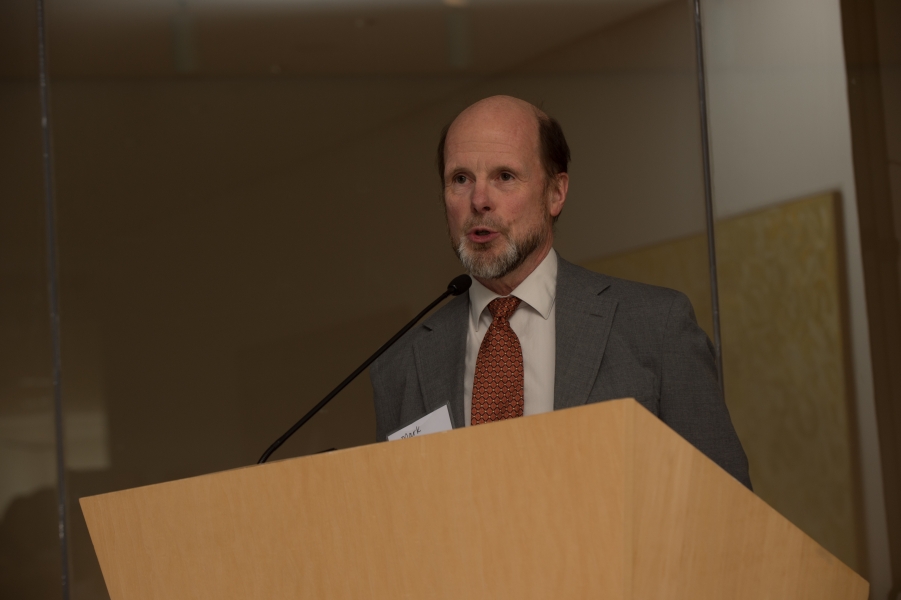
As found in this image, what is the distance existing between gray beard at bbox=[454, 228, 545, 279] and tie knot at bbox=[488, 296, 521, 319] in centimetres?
6

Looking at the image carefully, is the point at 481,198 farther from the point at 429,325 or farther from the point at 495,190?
the point at 429,325

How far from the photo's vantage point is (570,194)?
→ 3621 millimetres

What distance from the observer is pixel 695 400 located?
5.74 feet

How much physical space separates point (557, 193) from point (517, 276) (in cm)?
25

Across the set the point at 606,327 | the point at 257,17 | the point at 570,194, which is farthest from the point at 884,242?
the point at 257,17

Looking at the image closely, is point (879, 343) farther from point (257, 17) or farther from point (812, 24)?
point (257, 17)

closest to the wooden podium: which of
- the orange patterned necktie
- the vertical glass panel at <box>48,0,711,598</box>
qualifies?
the orange patterned necktie

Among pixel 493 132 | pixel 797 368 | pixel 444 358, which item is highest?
pixel 493 132

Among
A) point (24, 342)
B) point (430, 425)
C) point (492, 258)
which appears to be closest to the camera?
point (430, 425)

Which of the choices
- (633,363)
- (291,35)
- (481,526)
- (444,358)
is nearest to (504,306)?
(444,358)

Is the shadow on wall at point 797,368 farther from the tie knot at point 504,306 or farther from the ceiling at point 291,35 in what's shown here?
the tie knot at point 504,306

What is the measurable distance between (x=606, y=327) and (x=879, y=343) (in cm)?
209

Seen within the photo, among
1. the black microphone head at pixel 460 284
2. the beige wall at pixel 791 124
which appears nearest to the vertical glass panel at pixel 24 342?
the black microphone head at pixel 460 284

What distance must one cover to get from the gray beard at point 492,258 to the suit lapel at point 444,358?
159 millimetres
